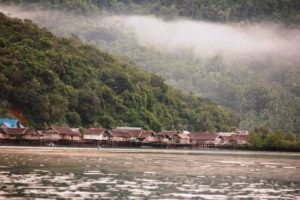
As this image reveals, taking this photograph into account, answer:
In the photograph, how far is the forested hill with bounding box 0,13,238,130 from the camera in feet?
399

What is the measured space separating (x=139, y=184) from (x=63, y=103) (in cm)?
8632

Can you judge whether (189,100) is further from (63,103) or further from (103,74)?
(63,103)

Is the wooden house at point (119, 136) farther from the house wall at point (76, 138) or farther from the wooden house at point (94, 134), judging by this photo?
the house wall at point (76, 138)

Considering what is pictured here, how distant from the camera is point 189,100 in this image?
18950 cm

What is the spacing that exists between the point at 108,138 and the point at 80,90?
18.3 m

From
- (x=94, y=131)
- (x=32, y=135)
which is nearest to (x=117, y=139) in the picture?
(x=94, y=131)

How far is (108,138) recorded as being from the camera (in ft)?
405

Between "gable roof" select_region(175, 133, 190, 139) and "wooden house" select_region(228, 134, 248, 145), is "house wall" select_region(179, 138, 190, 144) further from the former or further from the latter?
"wooden house" select_region(228, 134, 248, 145)

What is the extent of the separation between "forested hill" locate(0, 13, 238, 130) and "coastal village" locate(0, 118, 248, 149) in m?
6.30

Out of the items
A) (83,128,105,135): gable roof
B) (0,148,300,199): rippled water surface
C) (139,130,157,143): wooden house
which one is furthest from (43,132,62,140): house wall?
(0,148,300,199): rippled water surface

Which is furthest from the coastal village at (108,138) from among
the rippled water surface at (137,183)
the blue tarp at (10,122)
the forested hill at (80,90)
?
the rippled water surface at (137,183)

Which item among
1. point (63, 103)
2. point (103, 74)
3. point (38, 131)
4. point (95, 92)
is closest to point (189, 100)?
point (103, 74)

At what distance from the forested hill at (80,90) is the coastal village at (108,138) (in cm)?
630

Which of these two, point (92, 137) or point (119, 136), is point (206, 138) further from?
point (92, 137)
